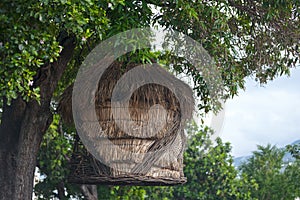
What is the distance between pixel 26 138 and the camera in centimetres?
668

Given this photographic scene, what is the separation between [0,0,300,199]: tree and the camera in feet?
17.6

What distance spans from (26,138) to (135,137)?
128 centimetres

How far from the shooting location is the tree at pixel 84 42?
5.38 metres

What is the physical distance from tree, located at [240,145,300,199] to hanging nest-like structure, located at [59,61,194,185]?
921 cm

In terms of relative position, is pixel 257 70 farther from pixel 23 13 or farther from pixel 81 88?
pixel 23 13

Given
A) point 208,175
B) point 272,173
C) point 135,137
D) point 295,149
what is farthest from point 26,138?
point 272,173

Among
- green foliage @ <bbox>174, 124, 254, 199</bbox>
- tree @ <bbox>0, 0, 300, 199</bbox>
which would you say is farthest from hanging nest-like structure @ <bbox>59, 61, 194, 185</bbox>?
green foliage @ <bbox>174, 124, 254, 199</bbox>

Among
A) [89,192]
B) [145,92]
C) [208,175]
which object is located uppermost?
[208,175]

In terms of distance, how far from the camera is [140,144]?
6066mm

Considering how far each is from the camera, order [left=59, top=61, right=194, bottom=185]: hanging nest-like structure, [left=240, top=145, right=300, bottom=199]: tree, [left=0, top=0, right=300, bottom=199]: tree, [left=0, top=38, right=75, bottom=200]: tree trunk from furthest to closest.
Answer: [left=240, top=145, right=300, bottom=199]: tree < [left=0, top=38, right=75, bottom=200]: tree trunk < [left=59, top=61, right=194, bottom=185]: hanging nest-like structure < [left=0, top=0, right=300, bottom=199]: tree

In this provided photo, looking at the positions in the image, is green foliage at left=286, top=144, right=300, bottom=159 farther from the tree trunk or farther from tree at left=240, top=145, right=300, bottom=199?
tree at left=240, top=145, right=300, bottom=199

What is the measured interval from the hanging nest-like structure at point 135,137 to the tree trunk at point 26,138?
0.59 metres

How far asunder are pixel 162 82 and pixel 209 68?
519 mm

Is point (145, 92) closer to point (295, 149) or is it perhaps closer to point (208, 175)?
point (295, 149)
